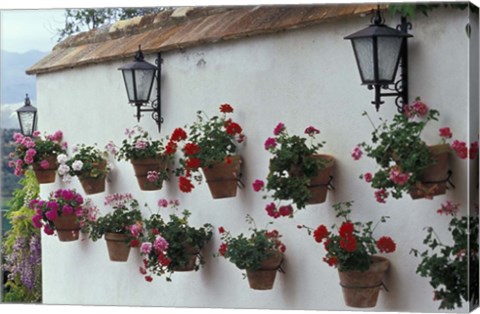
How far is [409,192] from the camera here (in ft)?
15.0

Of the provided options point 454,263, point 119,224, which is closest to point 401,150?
point 454,263

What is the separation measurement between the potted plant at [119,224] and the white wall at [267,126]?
4 cm

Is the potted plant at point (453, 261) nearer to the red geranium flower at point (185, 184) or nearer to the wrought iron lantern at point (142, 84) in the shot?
the red geranium flower at point (185, 184)

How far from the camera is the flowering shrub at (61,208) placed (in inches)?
221

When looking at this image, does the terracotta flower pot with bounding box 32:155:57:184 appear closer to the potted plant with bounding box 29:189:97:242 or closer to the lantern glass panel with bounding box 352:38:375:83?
the potted plant with bounding box 29:189:97:242

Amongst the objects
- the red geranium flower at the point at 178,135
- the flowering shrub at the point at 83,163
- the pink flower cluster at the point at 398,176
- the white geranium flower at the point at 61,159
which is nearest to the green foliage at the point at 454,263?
the pink flower cluster at the point at 398,176

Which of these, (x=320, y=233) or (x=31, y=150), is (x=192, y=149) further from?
(x=31, y=150)

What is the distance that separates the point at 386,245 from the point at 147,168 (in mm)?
1356

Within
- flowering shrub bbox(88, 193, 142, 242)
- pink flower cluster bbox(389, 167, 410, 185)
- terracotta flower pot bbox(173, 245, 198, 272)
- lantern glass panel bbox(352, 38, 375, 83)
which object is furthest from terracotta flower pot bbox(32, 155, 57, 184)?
pink flower cluster bbox(389, 167, 410, 185)

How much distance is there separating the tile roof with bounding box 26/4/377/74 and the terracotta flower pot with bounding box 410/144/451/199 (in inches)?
30.9

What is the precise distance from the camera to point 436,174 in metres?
4.54

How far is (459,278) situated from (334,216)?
631 mm

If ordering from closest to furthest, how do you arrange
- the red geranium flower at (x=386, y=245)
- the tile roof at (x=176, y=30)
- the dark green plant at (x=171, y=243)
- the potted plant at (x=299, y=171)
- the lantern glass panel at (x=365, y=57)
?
the lantern glass panel at (x=365, y=57), the red geranium flower at (x=386, y=245), the potted plant at (x=299, y=171), the tile roof at (x=176, y=30), the dark green plant at (x=171, y=243)

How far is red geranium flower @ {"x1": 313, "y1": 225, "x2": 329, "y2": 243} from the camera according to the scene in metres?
4.90
